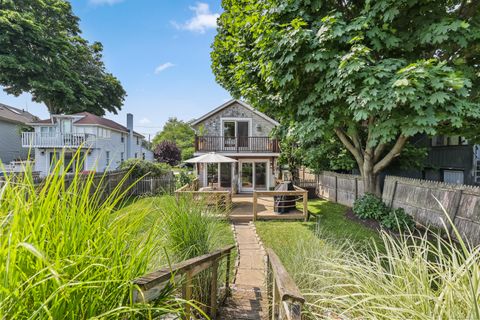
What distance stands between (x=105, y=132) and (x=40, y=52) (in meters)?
9.50

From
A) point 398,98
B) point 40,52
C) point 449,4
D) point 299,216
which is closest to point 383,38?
point 398,98

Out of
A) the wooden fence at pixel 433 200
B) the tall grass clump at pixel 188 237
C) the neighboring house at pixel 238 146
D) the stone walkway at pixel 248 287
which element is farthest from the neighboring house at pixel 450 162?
the tall grass clump at pixel 188 237

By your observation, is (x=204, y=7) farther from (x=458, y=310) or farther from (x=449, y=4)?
(x=458, y=310)

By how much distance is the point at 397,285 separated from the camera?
1778mm

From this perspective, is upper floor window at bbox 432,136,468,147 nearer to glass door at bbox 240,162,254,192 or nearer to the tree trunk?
the tree trunk

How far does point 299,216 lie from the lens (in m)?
8.63

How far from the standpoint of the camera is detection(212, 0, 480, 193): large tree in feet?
16.7

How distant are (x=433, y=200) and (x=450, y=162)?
258 inches

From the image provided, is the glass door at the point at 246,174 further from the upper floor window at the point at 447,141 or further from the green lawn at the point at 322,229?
the upper floor window at the point at 447,141

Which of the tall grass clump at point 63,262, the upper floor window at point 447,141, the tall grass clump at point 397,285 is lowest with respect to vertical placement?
the tall grass clump at point 397,285

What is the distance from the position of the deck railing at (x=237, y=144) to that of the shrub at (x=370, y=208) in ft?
24.5

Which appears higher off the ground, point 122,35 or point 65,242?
point 122,35

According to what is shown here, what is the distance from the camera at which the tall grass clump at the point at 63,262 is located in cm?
84

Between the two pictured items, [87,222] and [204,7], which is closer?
[87,222]
